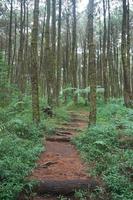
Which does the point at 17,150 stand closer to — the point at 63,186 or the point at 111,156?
the point at 63,186

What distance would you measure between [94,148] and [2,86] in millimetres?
11353

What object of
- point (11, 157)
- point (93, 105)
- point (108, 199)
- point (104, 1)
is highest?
point (104, 1)

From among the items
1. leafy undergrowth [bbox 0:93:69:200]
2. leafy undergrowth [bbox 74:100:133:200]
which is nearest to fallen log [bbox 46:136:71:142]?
leafy undergrowth [bbox 0:93:69:200]

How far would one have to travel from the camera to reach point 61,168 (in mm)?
8852

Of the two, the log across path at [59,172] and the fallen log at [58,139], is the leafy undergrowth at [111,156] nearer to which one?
the log across path at [59,172]

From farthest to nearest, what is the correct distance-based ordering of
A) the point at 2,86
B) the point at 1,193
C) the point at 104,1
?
the point at 104,1, the point at 2,86, the point at 1,193

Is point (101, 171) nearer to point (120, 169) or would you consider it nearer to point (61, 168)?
point (120, 169)

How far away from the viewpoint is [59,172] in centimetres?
852

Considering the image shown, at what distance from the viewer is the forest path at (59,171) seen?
24.7 feet

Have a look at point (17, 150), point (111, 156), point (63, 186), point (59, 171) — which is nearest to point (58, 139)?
point (17, 150)

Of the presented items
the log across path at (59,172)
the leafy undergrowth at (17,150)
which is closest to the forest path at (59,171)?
the log across path at (59,172)

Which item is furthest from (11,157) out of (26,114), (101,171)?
(26,114)

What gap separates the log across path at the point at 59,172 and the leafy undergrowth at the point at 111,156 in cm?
27

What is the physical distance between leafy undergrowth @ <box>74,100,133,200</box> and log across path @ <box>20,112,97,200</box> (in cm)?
27
